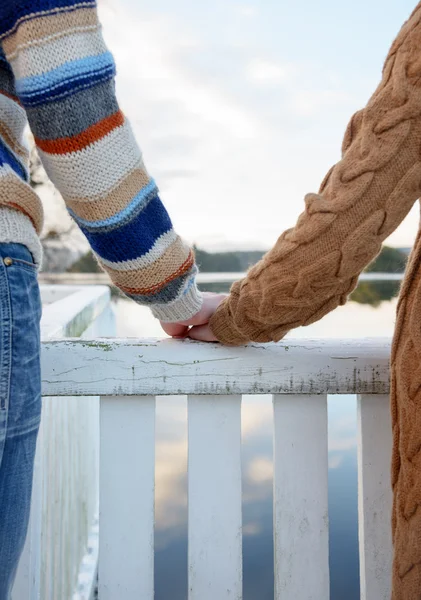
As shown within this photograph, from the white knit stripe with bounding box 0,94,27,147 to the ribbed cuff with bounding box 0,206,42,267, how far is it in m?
0.10

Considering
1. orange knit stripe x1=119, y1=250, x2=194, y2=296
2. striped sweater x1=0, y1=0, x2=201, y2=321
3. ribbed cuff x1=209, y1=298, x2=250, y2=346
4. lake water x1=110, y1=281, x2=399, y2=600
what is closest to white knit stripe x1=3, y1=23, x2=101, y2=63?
striped sweater x1=0, y1=0, x2=201, y2=321

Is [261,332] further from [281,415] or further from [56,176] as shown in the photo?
[56,176]

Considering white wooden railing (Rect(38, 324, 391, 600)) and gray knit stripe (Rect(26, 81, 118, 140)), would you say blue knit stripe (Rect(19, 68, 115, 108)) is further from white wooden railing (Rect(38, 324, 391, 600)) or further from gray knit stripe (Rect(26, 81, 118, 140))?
white wooden railing (Rect(38, 324, 391, 600))

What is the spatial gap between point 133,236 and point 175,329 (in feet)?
0.97

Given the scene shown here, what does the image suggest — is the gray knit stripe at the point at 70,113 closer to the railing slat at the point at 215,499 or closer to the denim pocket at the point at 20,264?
the denim pocket at the point at 20,264

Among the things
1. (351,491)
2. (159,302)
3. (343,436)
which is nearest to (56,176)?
(159,302)

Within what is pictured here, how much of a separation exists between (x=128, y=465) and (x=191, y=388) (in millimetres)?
167

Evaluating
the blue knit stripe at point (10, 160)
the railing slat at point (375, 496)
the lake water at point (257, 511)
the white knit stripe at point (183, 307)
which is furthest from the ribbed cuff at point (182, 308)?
the lake water at point (257, 511)

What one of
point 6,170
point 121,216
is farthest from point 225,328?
point 6,170

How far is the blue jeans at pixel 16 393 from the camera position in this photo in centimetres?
48

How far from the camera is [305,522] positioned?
0.86 metres

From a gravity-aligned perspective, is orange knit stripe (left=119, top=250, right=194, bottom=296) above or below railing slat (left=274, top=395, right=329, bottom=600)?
above

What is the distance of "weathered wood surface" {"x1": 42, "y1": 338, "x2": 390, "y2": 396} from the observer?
818mm

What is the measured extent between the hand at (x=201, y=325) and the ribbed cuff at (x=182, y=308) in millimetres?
35
